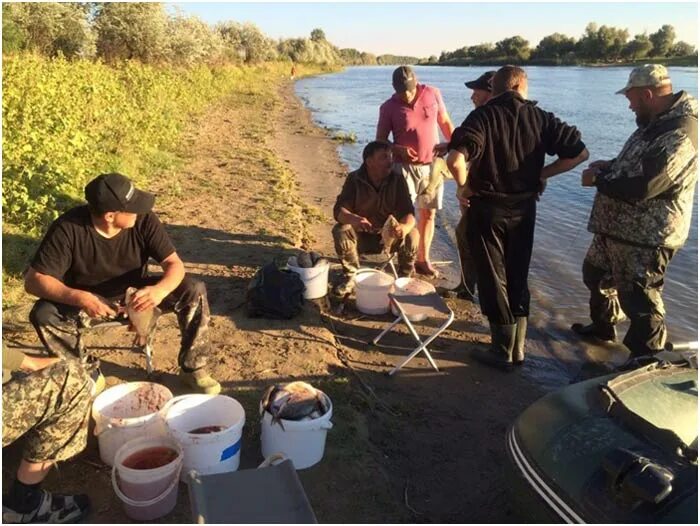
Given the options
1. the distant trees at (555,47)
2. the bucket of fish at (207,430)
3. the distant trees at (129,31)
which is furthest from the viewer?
the distant trees at (555,47)

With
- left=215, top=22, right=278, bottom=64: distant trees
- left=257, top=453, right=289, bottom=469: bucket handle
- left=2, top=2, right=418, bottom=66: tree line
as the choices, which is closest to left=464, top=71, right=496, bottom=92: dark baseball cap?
left=257, top=453, right=289, bottom=469: bucket handle

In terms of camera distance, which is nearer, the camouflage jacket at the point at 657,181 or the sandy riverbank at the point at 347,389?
the sandy riverbank at the point at 347,389

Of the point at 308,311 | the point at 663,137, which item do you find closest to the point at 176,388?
the point at 308,311

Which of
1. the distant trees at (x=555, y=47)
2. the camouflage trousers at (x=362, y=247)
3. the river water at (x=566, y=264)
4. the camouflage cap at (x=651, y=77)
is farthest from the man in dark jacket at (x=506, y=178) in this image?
the distant trees at (x=555, y=47)

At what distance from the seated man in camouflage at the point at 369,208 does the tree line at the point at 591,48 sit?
159ft

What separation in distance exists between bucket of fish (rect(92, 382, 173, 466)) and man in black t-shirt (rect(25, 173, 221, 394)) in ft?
1.45

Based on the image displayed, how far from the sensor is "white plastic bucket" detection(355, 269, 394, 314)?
5.12m

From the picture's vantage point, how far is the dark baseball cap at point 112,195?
133 inches

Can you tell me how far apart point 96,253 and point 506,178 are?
277 cm

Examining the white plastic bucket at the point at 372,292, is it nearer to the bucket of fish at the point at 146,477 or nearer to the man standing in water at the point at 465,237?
the man standing in water at the point at 465,237

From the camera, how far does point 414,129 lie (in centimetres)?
567

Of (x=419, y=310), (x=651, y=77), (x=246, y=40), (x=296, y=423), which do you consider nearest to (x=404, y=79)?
(x=651, y=77)

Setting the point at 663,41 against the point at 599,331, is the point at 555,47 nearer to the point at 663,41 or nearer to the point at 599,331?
the point at 663,41

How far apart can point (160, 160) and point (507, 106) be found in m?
7.28
